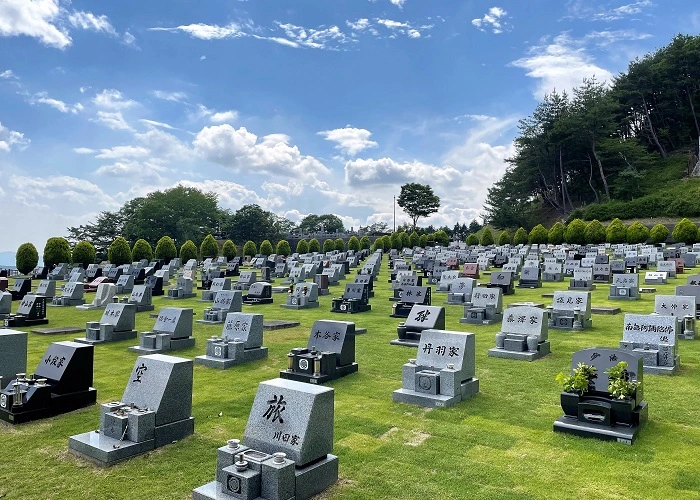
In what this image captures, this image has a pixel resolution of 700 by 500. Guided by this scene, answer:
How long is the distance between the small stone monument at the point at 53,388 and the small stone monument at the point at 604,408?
8539 millimetres

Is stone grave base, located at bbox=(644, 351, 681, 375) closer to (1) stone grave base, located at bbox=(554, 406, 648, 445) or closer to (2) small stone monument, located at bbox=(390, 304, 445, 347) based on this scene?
(1) stone grave base, located at bbox=(554, 406, 648, 445)

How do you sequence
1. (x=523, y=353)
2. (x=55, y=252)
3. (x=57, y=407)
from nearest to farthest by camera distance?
(x=57, y=407), (x=523, y=353), (x=55, y=252)

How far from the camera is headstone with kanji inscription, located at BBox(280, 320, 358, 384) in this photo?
1159cm

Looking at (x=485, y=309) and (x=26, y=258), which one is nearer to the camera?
(x=485, y=309)

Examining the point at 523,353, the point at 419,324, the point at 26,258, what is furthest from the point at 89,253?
the point at 523,353

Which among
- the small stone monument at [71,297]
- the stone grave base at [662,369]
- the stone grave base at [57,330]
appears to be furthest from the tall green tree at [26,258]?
the stone grave base at [662,369]

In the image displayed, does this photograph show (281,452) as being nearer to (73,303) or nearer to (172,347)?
(172,347)

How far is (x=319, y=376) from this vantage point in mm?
11453

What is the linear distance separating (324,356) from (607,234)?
5362 centimetres

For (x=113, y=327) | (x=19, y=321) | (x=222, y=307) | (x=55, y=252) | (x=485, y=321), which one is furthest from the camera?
(x=55, y=252)

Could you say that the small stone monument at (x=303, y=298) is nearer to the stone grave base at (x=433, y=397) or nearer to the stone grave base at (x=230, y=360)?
the stone grave base at (x=230, y=360)

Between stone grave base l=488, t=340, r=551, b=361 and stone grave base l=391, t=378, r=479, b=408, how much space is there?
331 cm

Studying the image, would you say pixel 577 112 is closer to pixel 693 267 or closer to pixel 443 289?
pixel 693 267

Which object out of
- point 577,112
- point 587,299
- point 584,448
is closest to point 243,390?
point 584,448
